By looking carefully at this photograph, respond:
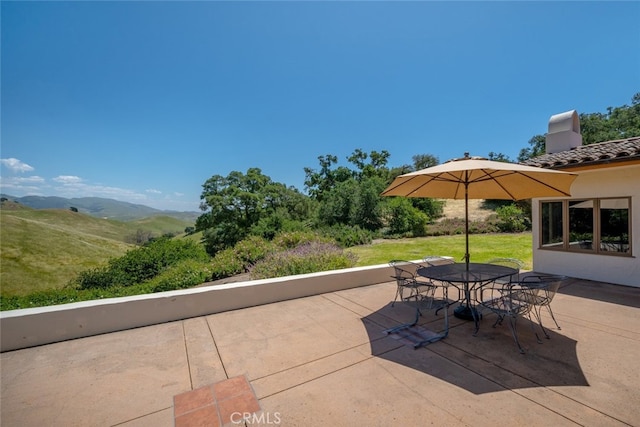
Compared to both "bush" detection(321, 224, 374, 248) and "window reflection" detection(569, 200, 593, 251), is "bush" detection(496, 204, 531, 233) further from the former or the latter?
"window reflection" detection(569, 200, 593, 251)

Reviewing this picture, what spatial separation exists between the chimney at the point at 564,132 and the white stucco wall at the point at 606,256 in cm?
192

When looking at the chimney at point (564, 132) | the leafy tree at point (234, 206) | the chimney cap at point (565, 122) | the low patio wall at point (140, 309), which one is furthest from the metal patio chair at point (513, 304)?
the leafy tree at point (234, 206)

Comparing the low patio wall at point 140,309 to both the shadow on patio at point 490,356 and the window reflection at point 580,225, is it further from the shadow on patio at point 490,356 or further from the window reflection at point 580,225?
the window reflection at point 580,225

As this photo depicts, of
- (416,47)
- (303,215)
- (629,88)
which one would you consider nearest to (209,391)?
(416,47)

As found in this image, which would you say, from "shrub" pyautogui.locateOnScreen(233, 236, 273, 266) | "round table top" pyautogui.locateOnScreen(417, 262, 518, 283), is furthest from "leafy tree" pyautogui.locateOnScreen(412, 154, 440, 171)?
"round table top" pyautogui.locateOnScreen(417, 262, 518, 283)

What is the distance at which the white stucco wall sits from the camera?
5691 millimetres

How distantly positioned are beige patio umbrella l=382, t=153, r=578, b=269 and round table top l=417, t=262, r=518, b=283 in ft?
0.74

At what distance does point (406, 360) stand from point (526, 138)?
46511mm

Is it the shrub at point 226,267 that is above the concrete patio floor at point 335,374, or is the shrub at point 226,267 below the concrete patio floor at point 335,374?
below

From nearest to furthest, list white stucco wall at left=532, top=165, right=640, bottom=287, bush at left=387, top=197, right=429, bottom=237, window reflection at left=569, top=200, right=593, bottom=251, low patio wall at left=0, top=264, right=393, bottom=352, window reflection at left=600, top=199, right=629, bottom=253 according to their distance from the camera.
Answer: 1. low patio wall at left=0, top=264, right=393, bottom=352
2. white stucco wall at left=532, top=165, right=640, bottom=287
3. window reflection at left=600, top=199, right=629, bottom=253
4. window reflection at left=569, top=200, right=593, bottom=251
5. bush at left=387, top=197, right=429, bottom=237

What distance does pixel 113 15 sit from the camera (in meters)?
7.87

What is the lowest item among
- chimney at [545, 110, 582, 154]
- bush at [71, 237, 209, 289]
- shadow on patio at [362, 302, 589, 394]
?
bush at [71, 237, 209, 289]

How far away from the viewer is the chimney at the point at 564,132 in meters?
7.62

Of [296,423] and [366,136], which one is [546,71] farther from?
[366,136]
